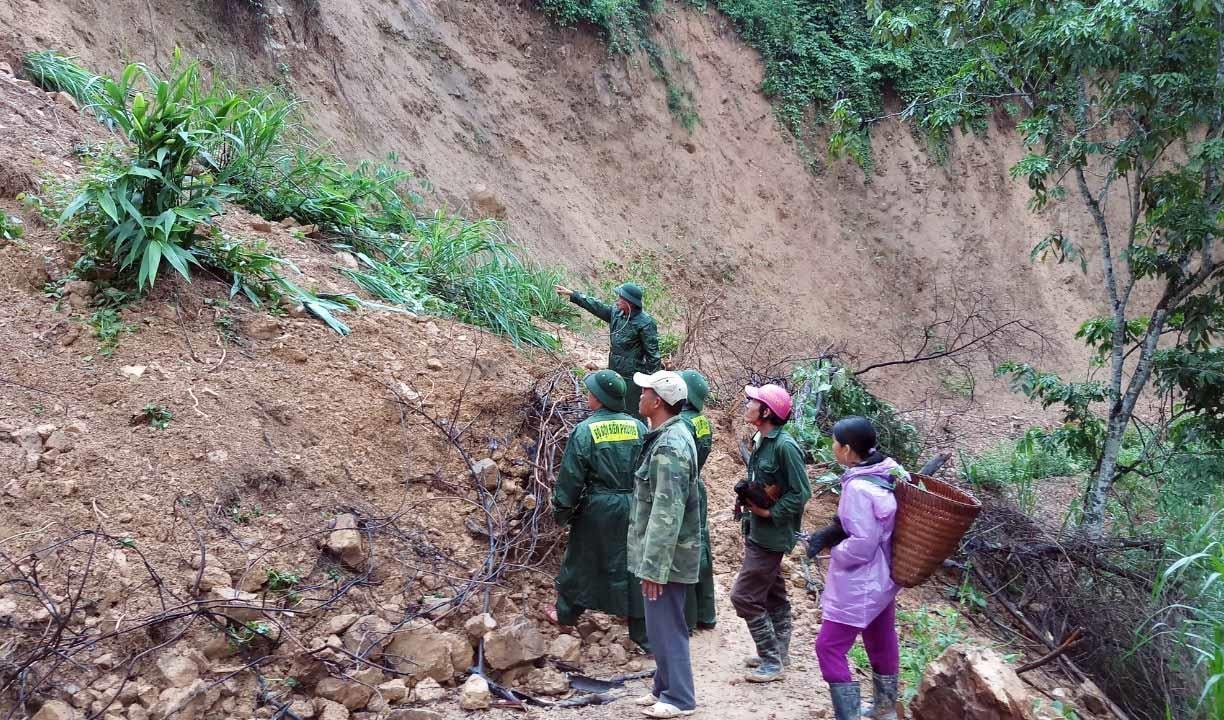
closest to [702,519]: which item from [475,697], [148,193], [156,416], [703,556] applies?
[703,556]

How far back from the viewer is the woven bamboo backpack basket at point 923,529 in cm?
335

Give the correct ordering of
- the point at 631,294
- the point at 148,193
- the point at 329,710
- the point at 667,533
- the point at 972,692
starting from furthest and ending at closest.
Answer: the point at 631,294
the point at 148,193
the point at 329,710
the point at 667,533
the point at 972,692

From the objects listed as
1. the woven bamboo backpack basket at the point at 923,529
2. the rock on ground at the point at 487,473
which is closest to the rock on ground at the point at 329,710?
the rock on ground at the point at 487,473

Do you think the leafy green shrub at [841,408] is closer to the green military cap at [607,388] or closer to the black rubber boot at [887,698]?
the green military cap at [607,388]

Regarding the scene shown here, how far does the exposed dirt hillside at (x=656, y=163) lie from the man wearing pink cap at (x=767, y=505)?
7.40m

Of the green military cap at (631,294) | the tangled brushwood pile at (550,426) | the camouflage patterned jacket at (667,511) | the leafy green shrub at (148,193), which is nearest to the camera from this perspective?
the camouflage patterned jacket at (667,511)

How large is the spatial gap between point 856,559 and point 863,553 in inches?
1.6

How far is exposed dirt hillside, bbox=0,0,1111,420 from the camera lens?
34.4 ft

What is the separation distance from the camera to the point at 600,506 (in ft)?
14.4

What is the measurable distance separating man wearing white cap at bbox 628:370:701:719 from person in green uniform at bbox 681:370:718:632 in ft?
1.02

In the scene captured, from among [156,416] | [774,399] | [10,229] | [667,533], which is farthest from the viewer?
[10,229]

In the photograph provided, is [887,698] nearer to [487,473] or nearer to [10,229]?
[487,473]

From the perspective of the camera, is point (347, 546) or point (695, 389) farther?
point (347, 546)

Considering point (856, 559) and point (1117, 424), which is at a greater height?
point (1117, 424)
